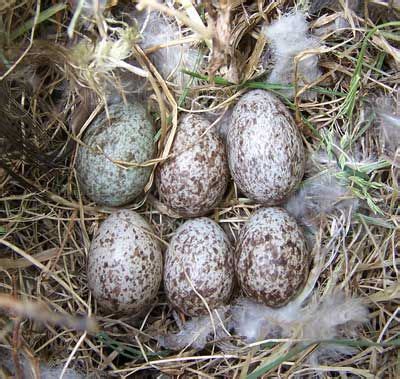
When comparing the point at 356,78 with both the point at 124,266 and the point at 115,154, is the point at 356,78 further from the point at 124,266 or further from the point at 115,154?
the point at 124,266

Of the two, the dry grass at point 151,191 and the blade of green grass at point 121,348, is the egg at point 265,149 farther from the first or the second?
the blade of green grass at point 121,348

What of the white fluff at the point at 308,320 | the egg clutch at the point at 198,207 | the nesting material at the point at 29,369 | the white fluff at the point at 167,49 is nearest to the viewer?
the nesting material at the point at 29,369

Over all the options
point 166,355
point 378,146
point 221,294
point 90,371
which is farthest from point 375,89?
point 90,371

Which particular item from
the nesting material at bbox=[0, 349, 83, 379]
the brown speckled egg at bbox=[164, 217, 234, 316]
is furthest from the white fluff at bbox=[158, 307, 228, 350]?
the nesting material at bbox=[0, 349, 83, 379]

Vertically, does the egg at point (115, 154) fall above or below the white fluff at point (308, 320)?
above

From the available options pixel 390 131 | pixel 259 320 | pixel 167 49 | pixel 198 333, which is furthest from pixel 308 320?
pixel 167 49

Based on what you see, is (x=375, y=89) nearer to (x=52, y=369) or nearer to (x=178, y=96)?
(x=178, y=96)

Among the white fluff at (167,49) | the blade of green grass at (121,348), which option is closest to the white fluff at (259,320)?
the blade of green grass at (121,348)
